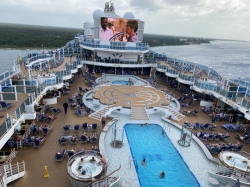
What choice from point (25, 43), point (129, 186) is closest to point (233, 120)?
point (129, 186)

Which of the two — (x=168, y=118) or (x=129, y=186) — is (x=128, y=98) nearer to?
(x=168, y=118)

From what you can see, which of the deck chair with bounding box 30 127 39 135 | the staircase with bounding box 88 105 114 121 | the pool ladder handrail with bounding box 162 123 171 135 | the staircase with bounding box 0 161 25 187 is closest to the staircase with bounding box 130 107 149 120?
the pool ladder handrail with bounding box 162 123 171 135

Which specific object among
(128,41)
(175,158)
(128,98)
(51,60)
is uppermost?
(128,41)

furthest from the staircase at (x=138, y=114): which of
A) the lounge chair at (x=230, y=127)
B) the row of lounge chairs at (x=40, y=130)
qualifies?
the row of lounge chairs at (x=40, y=130)

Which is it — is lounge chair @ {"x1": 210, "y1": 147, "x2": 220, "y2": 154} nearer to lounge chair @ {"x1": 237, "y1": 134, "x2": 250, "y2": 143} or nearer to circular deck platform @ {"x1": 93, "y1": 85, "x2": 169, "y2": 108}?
lounge chair @ {"x1": 237, "y1": 134, "x2": 250, "y2": 143}

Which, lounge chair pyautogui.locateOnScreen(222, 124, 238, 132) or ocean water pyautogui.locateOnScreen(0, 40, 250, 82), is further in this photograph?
ocean water pyautogui.locateOnScreen(0, 40, 250, 82)

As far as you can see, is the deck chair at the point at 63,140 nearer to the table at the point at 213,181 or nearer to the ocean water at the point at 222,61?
the table at the point at 213,181

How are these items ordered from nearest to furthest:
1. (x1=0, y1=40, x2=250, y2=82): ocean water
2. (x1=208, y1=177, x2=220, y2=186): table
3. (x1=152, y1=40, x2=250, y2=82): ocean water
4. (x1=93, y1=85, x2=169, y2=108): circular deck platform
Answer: (x1=208, y1=177, x2=220, y2=186): table
(x1=93, y1=85, x2=169, y2=108): circular deck platform
(x1=0, y1=40, x2=250, y2=82): ocean water
(x1=152, y1=40, x2=250, y2=82): ocean water
